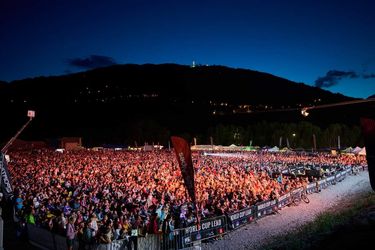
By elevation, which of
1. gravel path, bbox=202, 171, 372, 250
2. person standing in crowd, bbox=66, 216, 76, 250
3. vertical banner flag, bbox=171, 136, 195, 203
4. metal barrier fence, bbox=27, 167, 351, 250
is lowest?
gravel path, bbox=202, 171, 372, 250

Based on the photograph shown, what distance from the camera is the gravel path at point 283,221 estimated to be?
14289 mm

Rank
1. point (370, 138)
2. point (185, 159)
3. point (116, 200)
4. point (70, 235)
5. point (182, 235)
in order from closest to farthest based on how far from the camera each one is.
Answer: point (370, 138) < point (70, 235) < point (185, 159) < point (182, 235) < point (116, 200)

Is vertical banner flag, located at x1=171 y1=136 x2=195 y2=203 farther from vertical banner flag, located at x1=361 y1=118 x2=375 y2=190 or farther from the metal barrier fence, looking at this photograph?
vertical banner flag, located at x1=361 y1=118 x2=375 y2=190

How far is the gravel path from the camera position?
46.9 ft

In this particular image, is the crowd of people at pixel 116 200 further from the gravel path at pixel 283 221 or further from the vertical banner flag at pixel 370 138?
the vertical banner flag at pixel 370 138

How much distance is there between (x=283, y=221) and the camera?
17875 mm

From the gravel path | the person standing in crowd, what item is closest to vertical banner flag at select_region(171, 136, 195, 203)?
the gravel path

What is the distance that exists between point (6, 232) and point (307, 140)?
268ft

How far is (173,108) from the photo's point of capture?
174m

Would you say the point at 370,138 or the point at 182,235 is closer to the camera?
the point at 370,138

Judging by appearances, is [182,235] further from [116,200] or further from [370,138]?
[370,138]

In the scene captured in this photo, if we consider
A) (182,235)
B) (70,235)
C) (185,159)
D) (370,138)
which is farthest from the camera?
(182,235)

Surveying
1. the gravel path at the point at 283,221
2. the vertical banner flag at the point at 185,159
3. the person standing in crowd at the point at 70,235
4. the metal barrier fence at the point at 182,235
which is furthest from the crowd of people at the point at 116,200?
the gravel path at the point at 283,221

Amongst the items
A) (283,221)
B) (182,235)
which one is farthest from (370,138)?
(283,221)
